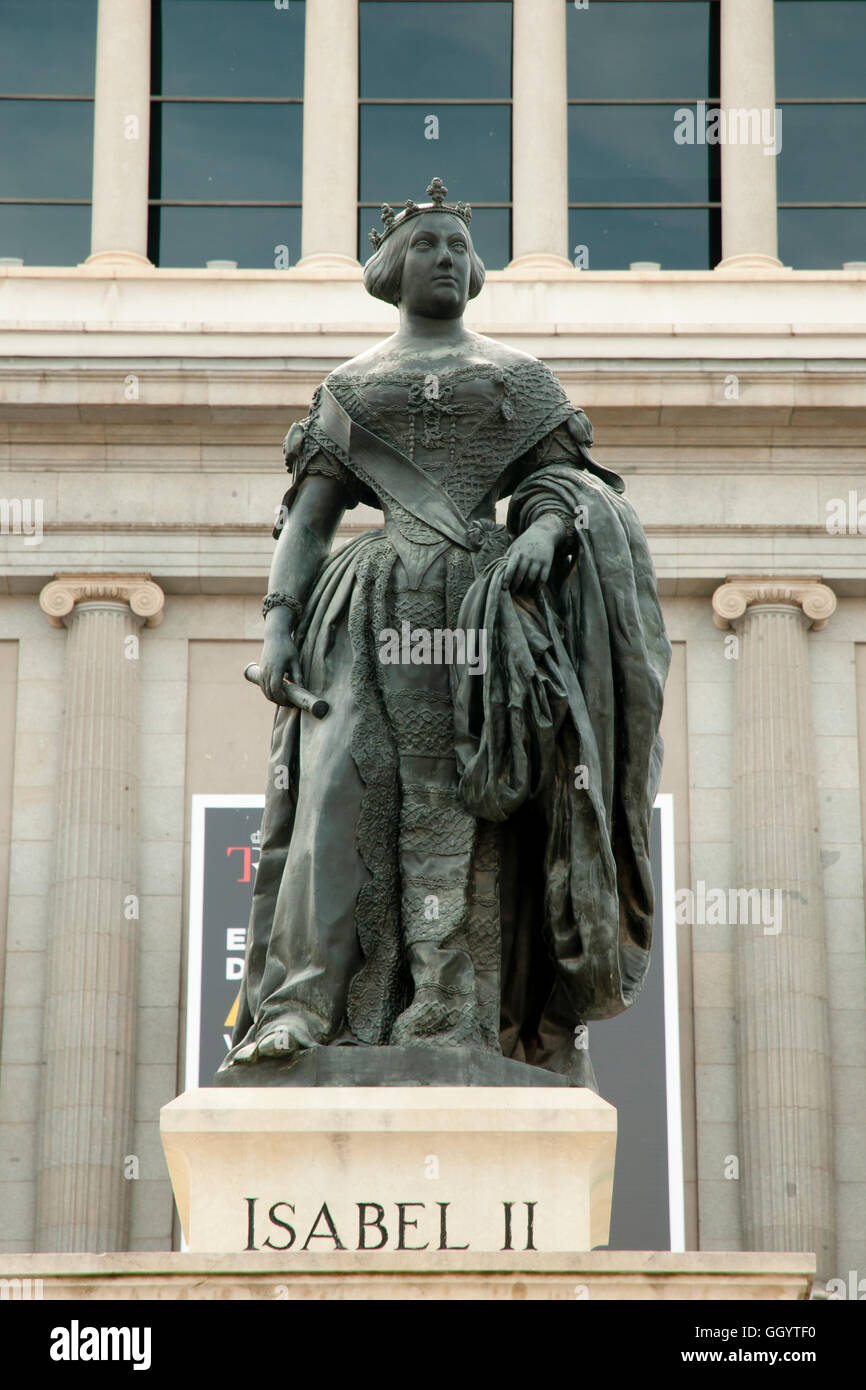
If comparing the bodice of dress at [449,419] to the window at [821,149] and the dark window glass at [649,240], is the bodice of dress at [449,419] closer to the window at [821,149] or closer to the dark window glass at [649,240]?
the dark window glass at [649,240]

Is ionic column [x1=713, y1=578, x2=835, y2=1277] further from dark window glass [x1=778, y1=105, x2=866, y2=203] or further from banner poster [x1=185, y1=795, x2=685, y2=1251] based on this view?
dark window glass [x1=778, y1=105, x2=866, y2=203]

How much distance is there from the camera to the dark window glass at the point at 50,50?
111 feet

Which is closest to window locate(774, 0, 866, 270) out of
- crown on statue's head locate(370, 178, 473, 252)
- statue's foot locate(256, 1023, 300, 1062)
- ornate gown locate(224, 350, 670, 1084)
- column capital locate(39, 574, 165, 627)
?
column capital locate(39, 574, 165, 627)

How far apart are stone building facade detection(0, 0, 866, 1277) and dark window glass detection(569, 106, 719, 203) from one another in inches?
102

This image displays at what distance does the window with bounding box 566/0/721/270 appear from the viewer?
33.2 m

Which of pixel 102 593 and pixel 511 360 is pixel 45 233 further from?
pixel 511 360

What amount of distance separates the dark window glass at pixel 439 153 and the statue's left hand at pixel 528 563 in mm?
24435

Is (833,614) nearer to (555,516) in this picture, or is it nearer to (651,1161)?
(651,1161)

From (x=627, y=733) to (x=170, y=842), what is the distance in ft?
62.8

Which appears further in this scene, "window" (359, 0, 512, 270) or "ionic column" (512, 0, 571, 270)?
"window" (359, 0, 512, 270)

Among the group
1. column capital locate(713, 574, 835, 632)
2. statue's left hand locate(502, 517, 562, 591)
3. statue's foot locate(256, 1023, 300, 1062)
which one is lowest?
statue's foot locate(256, 1023, 300, 1062)

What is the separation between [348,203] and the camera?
32.6 m

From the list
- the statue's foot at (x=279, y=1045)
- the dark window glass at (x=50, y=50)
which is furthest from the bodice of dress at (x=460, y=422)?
the dark window glass at (x=50, y=50)
